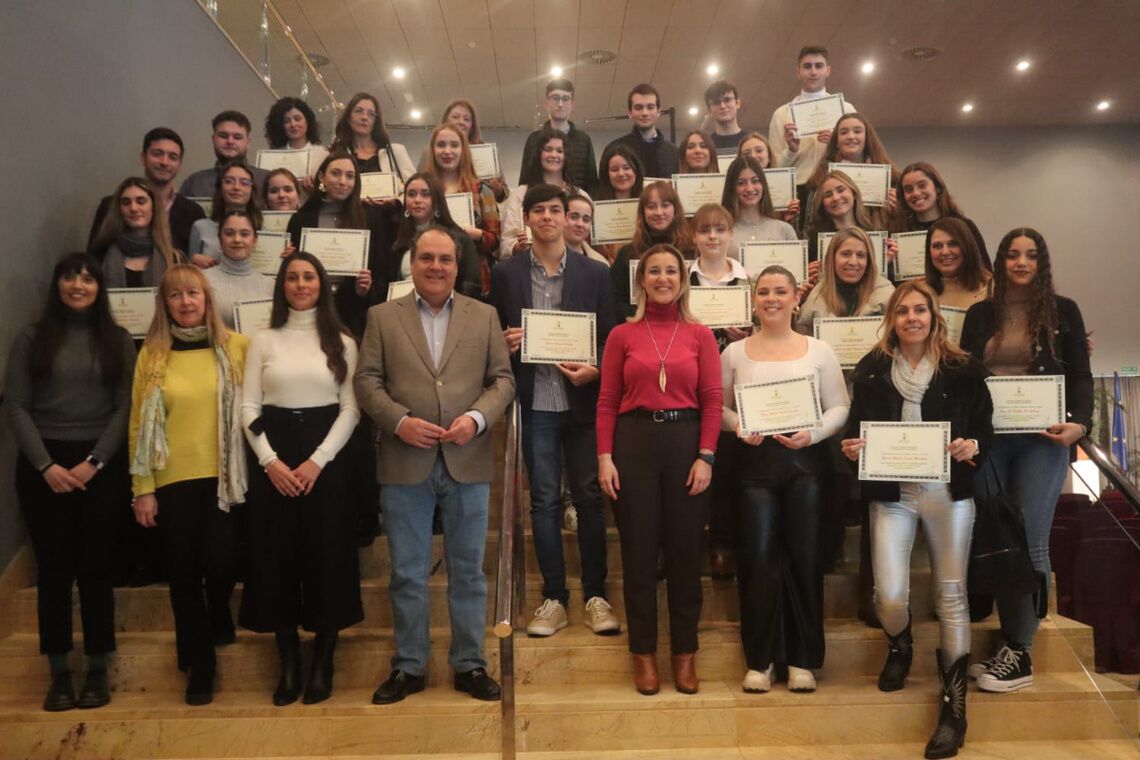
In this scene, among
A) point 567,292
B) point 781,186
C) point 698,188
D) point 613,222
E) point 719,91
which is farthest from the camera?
point 719,91

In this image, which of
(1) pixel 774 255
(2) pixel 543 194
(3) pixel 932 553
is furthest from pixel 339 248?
(3) pixel 932 553

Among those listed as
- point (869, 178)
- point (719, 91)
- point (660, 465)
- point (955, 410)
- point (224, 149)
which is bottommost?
point (660, 465)

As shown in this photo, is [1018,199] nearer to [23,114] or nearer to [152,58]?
[152,58]

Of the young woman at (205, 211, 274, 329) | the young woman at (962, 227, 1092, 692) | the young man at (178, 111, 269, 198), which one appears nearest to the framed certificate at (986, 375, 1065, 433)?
the young woman at (962, 227, 1092, 692)

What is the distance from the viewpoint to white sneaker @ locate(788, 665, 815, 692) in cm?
330

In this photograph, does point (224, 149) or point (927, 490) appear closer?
point (927, 490)

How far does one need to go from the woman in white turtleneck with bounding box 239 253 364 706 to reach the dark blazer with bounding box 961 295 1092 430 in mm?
2617

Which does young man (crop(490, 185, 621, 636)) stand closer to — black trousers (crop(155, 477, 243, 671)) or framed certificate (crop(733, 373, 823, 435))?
framed certificate (crop(733, 373, 823, 435))

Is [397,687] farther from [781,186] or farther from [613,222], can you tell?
[781,186]

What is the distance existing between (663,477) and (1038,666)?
1760mm

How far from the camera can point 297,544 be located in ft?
11.1

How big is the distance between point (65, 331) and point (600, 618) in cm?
249

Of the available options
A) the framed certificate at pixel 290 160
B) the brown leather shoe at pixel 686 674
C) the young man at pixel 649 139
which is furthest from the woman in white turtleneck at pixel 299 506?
the young man at pixel 649 139

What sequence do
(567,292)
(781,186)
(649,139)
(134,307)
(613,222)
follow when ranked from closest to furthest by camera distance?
(567,292), (134,307), (613,222), (781,186), (649,139)
